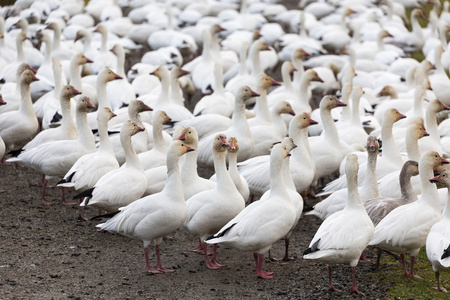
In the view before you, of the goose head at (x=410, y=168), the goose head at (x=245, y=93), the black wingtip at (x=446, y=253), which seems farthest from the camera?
the goose head at (x=245, y=93)

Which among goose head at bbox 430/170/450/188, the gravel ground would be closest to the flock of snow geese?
goose head at bbox 430/170/450/188

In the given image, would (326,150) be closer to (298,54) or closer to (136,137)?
(136,137)

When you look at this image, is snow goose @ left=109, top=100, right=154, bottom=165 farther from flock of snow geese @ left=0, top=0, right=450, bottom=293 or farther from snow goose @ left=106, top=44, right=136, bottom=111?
snow goose @ left=106, top=44, right=136, bottom=111

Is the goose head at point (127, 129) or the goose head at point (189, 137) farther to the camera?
the goose head at point (127, 129)

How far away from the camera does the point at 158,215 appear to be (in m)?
6.86

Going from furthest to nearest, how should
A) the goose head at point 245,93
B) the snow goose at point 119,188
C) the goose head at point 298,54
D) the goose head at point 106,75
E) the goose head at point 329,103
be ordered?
the goose head at point 298,54 → the goose head at point 106,75 → the goose head at point 245,93 → the goose head at point 329,103 → the snow goose at point 119,188

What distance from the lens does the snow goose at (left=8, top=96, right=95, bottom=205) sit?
29.2 ft

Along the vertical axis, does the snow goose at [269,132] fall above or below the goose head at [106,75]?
below

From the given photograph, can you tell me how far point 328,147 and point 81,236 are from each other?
3339 millimetres

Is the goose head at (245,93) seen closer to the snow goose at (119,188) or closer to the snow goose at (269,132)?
the snow goose at (269,132)

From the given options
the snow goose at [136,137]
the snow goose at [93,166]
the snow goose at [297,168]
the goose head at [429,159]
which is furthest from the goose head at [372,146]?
the snow goose at [136,137]

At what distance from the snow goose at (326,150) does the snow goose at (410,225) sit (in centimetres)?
228

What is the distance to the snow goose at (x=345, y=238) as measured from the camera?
20.5 feet

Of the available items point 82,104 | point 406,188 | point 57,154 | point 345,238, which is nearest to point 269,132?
point 82,104
